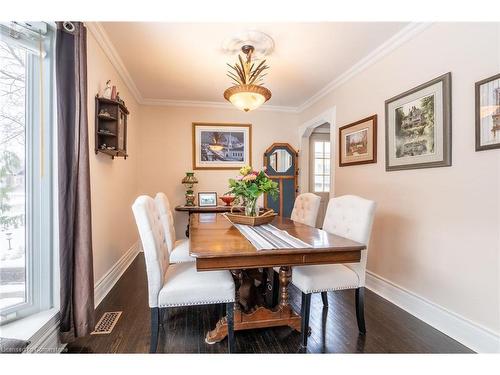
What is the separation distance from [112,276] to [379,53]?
369cm

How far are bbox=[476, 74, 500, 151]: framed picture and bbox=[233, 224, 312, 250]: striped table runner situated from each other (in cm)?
Answer: 137

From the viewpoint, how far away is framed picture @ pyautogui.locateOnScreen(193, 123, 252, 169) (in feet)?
13.8

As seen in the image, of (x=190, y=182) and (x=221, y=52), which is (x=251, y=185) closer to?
(x=221, y=52)

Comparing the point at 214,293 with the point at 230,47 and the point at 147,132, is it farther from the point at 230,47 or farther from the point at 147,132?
the point at 147,132

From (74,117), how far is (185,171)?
8.57 feet

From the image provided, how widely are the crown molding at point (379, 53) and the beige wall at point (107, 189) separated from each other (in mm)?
2716

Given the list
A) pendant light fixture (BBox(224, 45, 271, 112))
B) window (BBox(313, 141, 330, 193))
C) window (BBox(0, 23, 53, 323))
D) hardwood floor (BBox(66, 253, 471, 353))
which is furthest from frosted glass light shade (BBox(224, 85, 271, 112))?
window (BBox(313, 141, 330, 193))

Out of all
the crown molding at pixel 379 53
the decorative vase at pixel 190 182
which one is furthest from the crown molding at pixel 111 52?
the crown molding at pixel 379 53

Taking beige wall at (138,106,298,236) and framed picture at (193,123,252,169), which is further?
framed picture at (193,123,252,169)

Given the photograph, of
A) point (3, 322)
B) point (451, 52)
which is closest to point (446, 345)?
point (451, 52)

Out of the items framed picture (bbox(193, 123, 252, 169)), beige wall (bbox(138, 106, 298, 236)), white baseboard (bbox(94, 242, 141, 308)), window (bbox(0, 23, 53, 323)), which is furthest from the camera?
framed picture (bbox(193, 123, 252, 169))

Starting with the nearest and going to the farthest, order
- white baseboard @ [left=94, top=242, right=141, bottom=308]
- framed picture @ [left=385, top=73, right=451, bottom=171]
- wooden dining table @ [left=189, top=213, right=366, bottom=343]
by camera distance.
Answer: wooden dining table @ [left=189, top=213, right=366, bottom=343] → framed picture @ [left=385, top=73, right=451, bottom=171] → white baseboard @ [left=94, top=242, right=141, bottom=308]

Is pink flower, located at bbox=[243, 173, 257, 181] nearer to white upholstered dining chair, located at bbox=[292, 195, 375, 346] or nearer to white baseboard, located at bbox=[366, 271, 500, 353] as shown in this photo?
white upholstered dining chair, located at bbox=[292, 195, 375, 346]

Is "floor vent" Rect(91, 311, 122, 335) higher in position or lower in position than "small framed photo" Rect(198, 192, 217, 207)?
lower
